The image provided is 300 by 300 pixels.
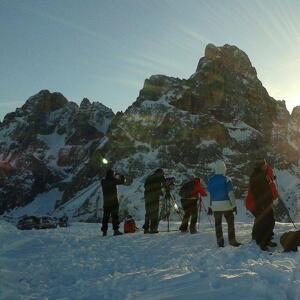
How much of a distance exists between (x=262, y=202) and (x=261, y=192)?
0.84 feet

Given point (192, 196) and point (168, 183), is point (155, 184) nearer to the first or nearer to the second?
point (168, 183)

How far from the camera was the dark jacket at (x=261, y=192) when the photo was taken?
1250 centimetres

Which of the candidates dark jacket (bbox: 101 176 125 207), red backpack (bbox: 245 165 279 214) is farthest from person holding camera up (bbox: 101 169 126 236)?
red backpack (bbox: 245 165 279 214)

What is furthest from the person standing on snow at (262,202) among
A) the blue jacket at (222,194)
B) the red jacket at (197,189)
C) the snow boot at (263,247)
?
the red jacket at (197,189)

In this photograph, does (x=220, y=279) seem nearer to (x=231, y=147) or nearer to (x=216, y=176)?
(x=216, y=176)

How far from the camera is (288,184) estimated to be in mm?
182625

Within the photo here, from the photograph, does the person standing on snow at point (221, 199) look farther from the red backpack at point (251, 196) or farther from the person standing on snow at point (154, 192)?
the person standing on snow at point (154, 192)

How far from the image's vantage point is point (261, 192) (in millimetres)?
12570

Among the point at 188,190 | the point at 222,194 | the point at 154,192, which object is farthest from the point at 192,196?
the point at 222,194

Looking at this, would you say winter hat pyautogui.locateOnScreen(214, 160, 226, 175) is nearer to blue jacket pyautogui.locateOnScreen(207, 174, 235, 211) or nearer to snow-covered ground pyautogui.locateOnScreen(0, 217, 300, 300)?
blue jacket pyautogui.locateOnScreen(207, 174, 235, 211)

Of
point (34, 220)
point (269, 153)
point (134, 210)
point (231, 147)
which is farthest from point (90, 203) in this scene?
point (34, 220)

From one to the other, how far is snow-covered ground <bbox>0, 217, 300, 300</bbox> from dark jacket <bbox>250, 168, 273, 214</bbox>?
104cm

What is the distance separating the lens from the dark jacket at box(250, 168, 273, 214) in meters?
12.5

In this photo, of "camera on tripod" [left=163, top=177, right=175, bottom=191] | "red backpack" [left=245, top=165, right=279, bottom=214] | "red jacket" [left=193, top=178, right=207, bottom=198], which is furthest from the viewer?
"camera on tripod" [left=163, top=177, right=175, bottom=191]
